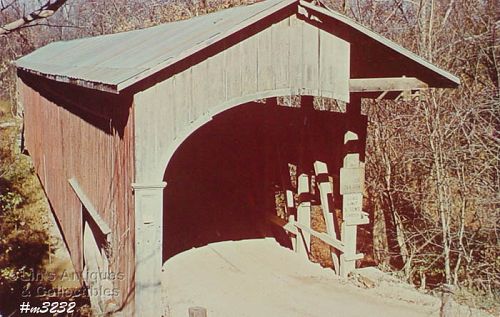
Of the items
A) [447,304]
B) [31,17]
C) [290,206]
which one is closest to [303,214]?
[290,206]

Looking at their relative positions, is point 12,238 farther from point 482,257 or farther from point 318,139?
point 482,257

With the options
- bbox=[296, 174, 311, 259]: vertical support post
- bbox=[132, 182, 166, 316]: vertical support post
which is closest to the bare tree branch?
bbox=[132, 182, 166, 316]: vertical support post

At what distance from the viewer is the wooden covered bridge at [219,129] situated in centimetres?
741

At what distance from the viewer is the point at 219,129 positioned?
14.1 m

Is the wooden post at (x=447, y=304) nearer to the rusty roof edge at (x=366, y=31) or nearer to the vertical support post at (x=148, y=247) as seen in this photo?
the vertical support post at (x=148, y=247)

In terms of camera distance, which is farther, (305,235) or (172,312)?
(305,235)

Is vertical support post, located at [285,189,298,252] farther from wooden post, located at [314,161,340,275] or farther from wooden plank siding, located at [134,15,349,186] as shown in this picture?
wooden plank siding, located at [134,15,349,186]

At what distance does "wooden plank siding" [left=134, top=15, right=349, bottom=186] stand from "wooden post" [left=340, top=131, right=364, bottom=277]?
1.63m

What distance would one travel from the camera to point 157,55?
7664mm

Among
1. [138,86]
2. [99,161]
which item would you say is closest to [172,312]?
[99,161]

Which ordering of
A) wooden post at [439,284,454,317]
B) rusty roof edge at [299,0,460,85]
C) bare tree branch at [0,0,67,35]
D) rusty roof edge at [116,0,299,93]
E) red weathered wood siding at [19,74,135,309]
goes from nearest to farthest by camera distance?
1. bare tree branch at [0,0,67,35]
2. wooden post at [439,284,454,317]
3. rusty roof edge at [116,0,299,93]
4. red weathered wood siding at [19,74,135,309]
5. rusty roof edge at [299,0,460,85]

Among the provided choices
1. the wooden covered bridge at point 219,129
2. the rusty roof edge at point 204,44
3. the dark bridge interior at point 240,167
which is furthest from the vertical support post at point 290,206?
the rusty roof edge at point 204,44

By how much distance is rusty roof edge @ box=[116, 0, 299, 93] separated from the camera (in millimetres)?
6711

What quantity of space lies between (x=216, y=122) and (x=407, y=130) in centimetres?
478
